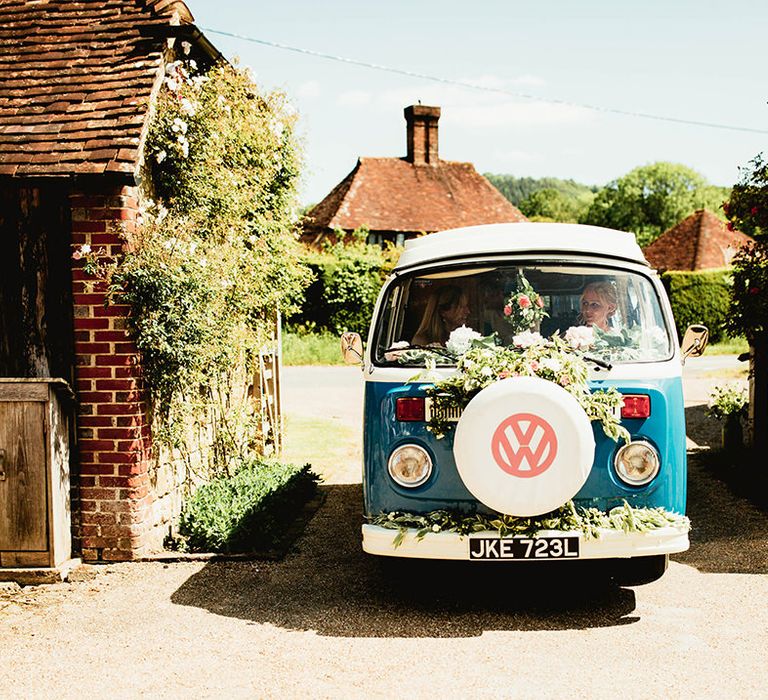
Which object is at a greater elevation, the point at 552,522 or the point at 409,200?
the point at 409,200

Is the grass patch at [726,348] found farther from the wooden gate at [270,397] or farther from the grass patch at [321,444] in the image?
the wooden gate at [270,397]

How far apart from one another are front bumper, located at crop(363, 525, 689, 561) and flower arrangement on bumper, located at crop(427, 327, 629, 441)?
0.57 m

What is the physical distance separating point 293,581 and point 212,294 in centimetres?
221

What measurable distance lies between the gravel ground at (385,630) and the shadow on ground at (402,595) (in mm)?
17

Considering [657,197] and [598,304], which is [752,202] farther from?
[657,197]

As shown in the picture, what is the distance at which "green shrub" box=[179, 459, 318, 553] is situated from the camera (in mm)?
6777

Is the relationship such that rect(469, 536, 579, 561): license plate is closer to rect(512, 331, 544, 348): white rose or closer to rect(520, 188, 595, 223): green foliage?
rect(512, 331, 544, 348): white rose

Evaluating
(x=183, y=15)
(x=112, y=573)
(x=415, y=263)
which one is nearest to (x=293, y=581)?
(x=112, y=573)

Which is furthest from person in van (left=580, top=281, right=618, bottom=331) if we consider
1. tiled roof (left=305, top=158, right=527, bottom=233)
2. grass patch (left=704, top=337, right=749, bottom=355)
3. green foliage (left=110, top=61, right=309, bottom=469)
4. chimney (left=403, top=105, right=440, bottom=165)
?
chimney (left=403, top=105, right=440, bottom=165)

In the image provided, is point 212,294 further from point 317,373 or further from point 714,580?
point 317,373

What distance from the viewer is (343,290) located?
26.5 metres

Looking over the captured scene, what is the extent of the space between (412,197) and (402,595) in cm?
3347

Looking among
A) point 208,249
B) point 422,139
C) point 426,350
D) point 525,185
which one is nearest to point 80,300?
point 208,249

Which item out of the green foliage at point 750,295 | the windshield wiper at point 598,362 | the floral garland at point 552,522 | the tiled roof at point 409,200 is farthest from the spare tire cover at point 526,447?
the tiled roof at point 409,200
